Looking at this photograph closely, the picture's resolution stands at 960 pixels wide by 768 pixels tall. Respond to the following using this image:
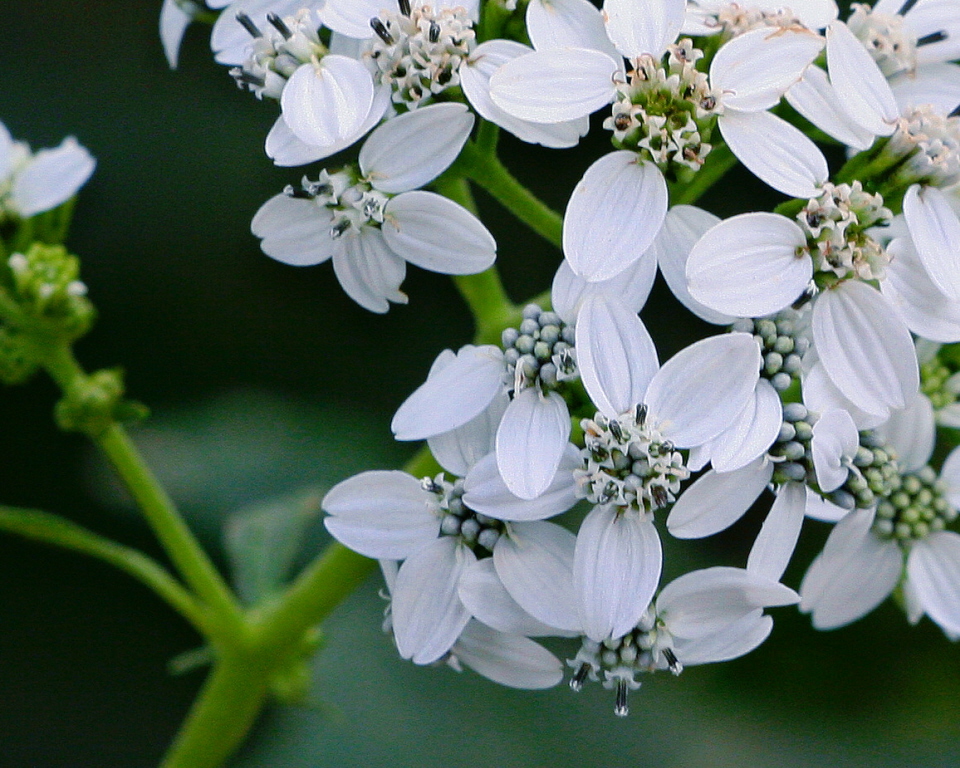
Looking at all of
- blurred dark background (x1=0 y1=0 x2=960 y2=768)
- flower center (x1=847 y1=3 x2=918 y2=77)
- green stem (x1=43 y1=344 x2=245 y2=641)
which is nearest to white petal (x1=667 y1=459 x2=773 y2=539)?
flower center (x1=847 y1=3 x2=918 y2=77)

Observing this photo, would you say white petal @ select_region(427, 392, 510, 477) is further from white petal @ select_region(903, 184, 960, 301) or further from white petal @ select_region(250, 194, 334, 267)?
white petal @ select_region(903, 184, 960, 301)

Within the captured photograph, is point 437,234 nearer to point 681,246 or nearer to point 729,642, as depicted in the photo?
point 681,246

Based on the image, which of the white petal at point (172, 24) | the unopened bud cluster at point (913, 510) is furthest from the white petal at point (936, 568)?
the white petal at point (172, 24)

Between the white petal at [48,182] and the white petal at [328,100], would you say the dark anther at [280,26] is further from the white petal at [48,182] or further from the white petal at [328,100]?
the white petal at [48,182]

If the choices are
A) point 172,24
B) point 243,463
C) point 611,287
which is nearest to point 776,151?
point 611,287

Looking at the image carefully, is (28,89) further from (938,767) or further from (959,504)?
(938,767)

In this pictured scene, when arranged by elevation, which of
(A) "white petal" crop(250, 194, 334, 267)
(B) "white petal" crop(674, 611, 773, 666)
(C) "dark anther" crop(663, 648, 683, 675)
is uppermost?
(A) "white petal" crop(250, 194, 334, 267)
